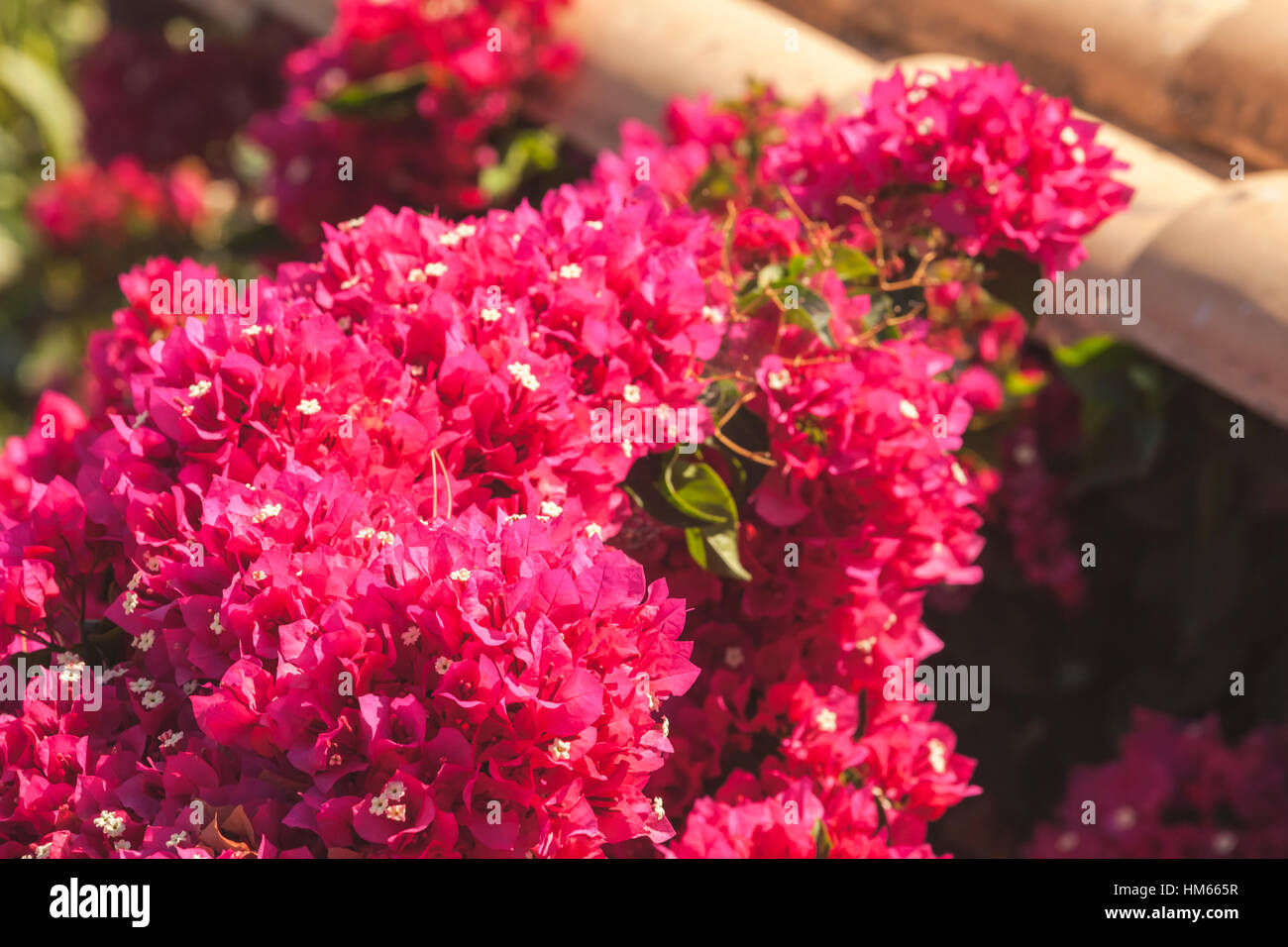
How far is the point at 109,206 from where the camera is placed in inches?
187

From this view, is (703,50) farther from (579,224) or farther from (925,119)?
(579,224)

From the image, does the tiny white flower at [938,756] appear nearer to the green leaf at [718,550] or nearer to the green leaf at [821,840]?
the green leaf at [821,840]

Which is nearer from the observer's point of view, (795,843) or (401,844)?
(401,844)

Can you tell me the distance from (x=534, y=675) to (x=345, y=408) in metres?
0.45

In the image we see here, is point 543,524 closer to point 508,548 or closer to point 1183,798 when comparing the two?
point 508,548

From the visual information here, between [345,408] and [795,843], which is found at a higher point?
[345,408]

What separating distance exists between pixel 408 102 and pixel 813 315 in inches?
58.3

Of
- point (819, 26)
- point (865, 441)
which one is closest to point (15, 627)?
point (865, 441)

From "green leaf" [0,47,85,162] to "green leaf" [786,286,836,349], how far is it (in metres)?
4.37

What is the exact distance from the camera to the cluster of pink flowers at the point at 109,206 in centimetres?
468

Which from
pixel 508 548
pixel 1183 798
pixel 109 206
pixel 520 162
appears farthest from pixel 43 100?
pixel 1183 798

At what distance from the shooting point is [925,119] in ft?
5.65
